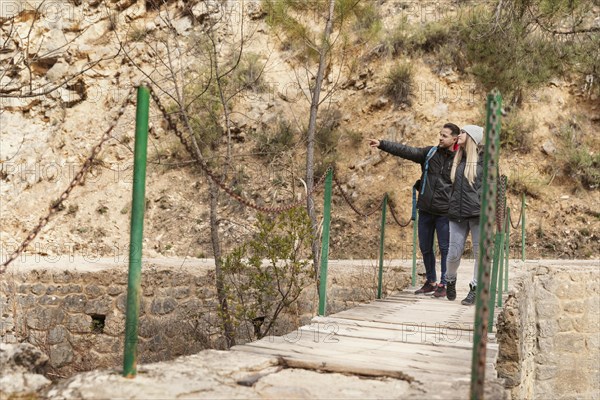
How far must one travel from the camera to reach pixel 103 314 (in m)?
8.04

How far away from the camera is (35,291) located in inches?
314

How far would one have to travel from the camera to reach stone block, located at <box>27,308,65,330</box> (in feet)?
25.9

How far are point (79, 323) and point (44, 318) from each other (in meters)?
0.46

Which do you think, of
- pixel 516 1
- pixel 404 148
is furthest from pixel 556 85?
pixel 404 148

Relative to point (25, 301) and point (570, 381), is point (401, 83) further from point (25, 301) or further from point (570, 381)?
point (25, 301)

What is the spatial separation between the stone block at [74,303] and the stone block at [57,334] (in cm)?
26

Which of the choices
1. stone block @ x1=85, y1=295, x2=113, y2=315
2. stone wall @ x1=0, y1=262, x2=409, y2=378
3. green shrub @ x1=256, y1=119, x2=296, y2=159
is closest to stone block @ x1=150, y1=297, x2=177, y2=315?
stone wall @ x1=0, y1=262, x2=409, y2=378

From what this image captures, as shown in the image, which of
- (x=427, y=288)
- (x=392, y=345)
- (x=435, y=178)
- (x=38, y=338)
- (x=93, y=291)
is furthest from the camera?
(x=93, y=291)

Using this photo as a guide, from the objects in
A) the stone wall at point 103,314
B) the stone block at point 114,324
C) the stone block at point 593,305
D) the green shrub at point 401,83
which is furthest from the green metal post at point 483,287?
the green shrub at point 401,83

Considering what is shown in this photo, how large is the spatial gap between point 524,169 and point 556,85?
2403 millimetres

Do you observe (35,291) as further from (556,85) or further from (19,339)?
(556,85)

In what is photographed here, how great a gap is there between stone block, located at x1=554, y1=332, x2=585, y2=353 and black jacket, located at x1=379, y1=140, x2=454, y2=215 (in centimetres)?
270

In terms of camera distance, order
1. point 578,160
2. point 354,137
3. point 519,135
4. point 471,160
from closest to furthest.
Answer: point 471,160 → point 578,160 → point 519,135 → point 354,137

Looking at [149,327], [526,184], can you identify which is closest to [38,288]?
[149,327]
